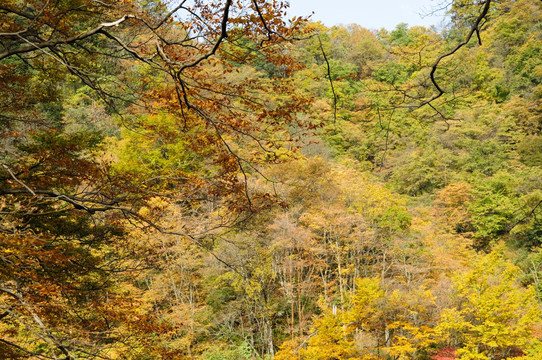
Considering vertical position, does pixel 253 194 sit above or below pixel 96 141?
below

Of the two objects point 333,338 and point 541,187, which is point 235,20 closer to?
point 333,338

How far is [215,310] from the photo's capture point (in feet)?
38.3

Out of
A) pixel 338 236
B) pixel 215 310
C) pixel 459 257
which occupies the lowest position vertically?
pixel 215 310

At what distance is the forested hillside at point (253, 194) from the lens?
2.85 m

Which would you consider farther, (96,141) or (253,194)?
(253,194)

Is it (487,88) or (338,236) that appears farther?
(487,88)

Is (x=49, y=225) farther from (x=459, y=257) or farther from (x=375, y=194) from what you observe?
(x=459, y=257)

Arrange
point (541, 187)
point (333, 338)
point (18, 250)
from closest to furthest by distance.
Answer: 1. point (18, 250)
2. point (333, 338)
3. point (541, 187)

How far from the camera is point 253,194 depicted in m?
4.74

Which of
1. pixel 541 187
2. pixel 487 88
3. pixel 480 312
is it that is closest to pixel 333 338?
pixel 480 312

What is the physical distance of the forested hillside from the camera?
2846 millimetres

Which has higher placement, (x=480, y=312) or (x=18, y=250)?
(x=18, y=250)

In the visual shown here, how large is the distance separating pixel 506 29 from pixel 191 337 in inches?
1025

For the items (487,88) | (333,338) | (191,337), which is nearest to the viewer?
(333,338)
